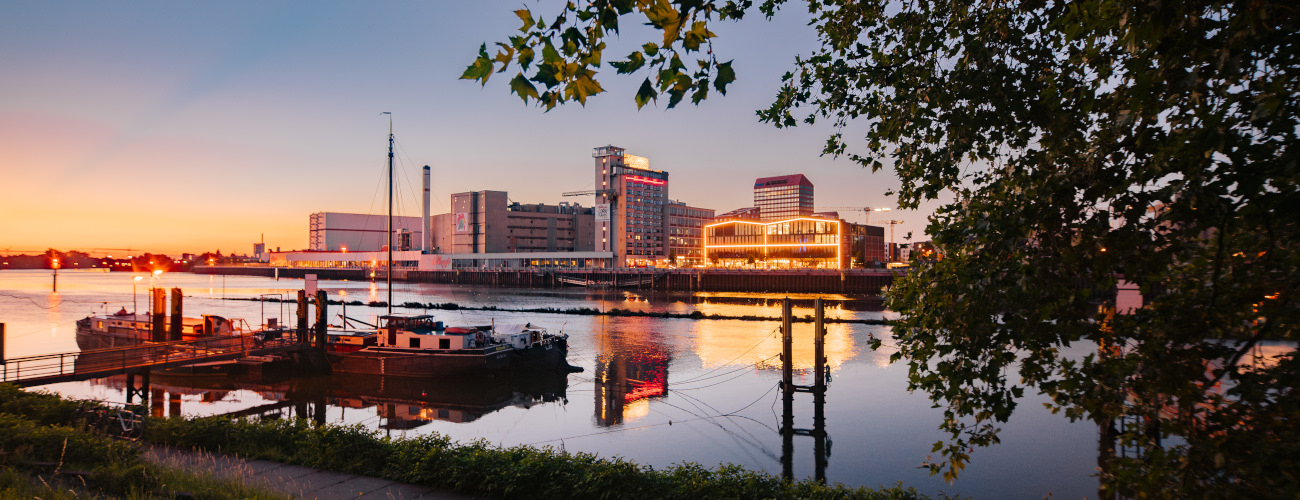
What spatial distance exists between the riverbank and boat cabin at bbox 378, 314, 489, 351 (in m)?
17.1

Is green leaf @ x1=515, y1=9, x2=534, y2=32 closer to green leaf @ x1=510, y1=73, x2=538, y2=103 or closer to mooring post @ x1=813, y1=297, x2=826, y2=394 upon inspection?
green leaf @ x1=510, y1=73, x2=538, y2=103

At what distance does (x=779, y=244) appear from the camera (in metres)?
153

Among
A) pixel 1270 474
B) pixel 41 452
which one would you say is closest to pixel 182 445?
pixel 41 452

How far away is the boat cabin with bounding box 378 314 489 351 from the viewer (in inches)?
1217

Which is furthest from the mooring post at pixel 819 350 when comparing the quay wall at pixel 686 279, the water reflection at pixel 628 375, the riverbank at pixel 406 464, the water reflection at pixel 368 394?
the quay wall at pixel 686 279

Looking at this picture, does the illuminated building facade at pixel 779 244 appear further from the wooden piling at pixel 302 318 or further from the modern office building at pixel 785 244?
the wooden piling at pixel 302 318

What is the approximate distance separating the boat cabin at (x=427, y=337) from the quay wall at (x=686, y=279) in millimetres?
76740

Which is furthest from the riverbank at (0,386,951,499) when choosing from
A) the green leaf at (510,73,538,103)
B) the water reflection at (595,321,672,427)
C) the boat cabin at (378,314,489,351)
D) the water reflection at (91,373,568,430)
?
the boat cabin at (378,314,489,351)

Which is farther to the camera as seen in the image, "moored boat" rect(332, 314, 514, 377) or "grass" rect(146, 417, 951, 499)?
"moored boat" rect(332, 314, 514, 377)

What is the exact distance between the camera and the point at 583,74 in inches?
158

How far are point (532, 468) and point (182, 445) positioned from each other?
7968 millimetres

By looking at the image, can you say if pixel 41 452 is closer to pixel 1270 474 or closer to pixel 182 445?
pixel 182 445

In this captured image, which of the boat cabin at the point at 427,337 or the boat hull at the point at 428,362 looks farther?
the boat cabin at the point at 427,337

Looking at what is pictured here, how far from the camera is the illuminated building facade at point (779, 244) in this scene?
472 ft
